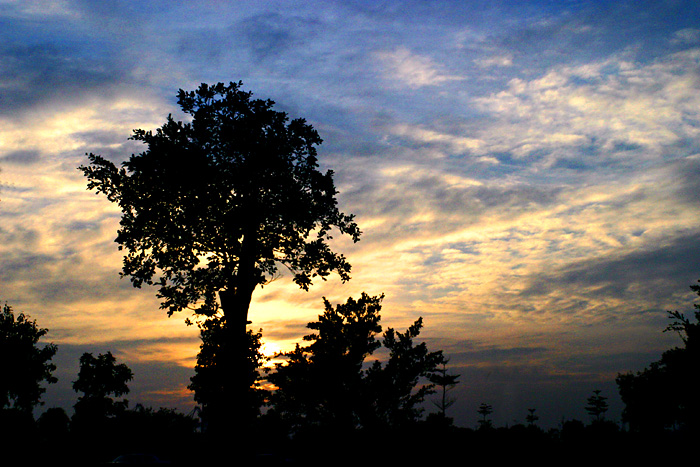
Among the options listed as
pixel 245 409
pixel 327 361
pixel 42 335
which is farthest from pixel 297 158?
pixel 42 335

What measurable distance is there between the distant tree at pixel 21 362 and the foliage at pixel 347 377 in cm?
3762

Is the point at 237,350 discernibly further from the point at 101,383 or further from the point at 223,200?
the point at 101,383

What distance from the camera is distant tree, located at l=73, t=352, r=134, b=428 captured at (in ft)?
255

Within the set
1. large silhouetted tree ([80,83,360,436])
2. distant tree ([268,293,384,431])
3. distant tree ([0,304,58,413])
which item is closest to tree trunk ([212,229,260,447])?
large silhouetted tree ([80,83,360,436])

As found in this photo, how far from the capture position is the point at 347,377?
146 feet

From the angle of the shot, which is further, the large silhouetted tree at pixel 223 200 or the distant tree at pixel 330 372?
the distant tree at pixel 330 372

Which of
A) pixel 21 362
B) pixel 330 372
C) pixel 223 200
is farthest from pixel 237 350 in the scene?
pixel 21 362

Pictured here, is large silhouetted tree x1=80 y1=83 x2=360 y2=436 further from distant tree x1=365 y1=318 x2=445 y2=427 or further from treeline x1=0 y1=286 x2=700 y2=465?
distant tree x1=365 y1=318 x2=445 y2=427

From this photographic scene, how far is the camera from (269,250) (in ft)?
91.6

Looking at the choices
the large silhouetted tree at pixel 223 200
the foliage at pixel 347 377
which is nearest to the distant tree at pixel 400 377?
the foliage at pixel 347 377

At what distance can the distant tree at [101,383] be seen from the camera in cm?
7769

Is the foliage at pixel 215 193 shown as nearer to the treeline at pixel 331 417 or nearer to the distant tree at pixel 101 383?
the treeline at pixel 331 417

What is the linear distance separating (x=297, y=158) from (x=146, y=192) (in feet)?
26.7

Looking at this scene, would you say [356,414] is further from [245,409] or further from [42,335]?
[42,335]
